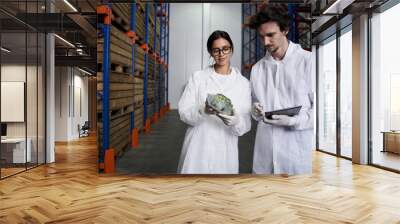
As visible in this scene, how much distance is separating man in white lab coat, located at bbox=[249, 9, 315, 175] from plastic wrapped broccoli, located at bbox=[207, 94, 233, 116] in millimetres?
361

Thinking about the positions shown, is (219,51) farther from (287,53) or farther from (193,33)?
(287,53)

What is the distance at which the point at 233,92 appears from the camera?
5.94 meters

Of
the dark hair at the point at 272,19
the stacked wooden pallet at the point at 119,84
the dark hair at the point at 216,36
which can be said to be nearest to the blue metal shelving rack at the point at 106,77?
the stacked wooden pallet at the point at 119,84

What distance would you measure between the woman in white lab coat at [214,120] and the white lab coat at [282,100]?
9.2 inches

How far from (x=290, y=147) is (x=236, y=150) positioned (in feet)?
2.54

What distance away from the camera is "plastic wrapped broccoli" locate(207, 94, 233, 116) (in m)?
5.86

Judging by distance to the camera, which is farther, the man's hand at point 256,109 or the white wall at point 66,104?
the white wall at point 66,104

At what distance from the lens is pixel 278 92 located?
237 inches

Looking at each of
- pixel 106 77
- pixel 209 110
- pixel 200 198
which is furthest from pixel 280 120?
pixel 106 77

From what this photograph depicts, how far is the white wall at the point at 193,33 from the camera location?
19.9 ft

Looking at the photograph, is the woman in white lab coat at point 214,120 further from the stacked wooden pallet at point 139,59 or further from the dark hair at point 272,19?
the stacked wooden pallet at point 139,59

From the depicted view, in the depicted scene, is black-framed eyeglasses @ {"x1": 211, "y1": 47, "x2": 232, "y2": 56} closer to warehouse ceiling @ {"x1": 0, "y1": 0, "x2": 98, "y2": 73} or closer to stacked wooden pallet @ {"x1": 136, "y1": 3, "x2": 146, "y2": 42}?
stacked wooden pallet @ {"x1": 136, "y1": 3, "x2": 146, "y2": 42}

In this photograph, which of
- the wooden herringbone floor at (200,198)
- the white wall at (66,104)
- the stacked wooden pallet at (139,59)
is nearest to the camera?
the wooden herringbone floor at (200,198)

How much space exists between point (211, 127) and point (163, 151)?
810mm
